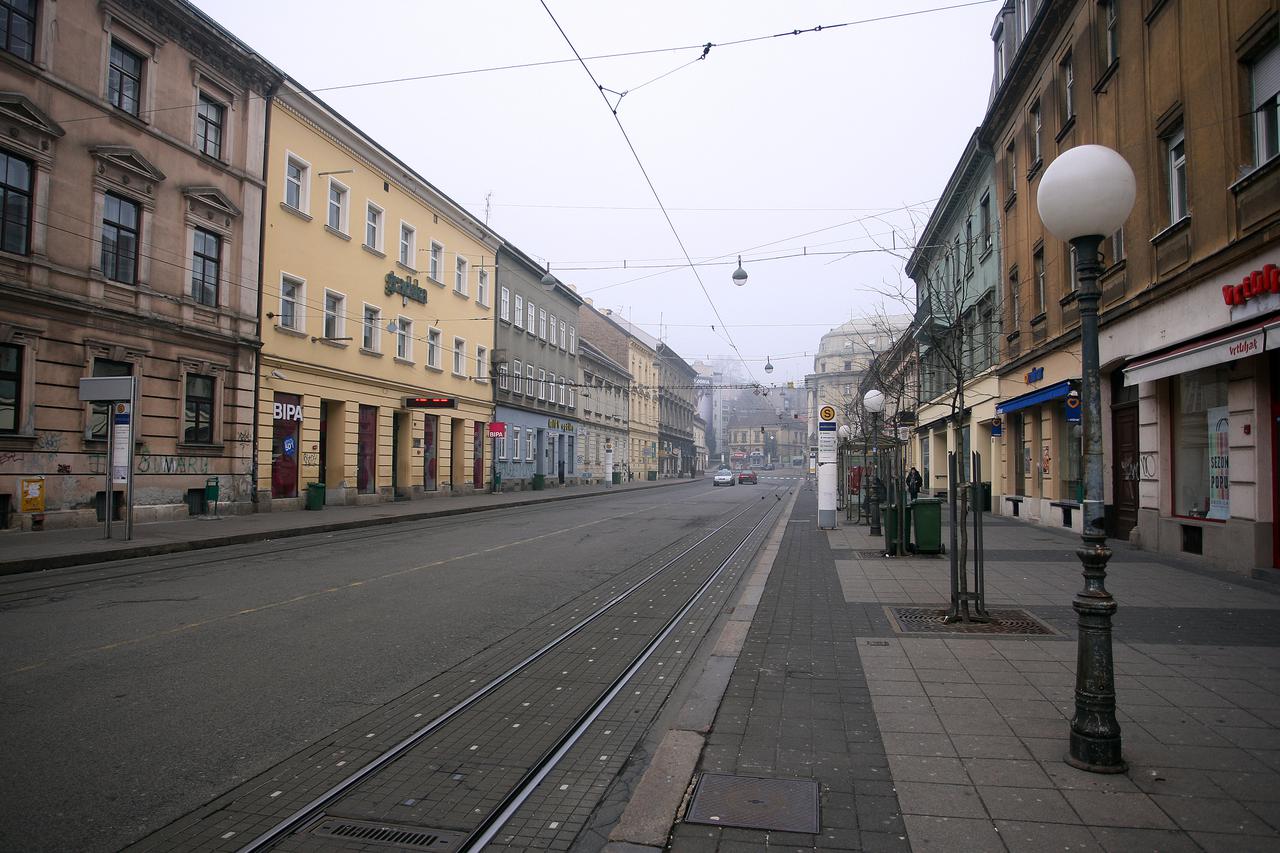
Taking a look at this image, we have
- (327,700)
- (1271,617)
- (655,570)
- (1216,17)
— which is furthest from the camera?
(655,570)

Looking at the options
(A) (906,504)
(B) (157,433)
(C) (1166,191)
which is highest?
(C) (1166,191)

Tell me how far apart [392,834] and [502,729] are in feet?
4.56

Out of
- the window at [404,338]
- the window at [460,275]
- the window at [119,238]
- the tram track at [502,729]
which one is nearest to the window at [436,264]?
the window at [460,275]

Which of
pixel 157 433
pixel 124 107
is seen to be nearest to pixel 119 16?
pixel 124 107

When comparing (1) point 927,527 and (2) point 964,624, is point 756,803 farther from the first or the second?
(1) point 927,527

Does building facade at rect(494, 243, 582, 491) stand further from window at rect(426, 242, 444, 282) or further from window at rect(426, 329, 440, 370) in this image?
window at rect(426, 242, 444, 282)

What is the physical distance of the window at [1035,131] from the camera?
19.4 meters

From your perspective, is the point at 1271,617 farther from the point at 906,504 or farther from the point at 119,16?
the point at 119,16

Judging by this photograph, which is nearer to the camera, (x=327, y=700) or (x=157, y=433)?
(x=327, y=700)

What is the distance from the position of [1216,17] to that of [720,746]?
12.3 meters

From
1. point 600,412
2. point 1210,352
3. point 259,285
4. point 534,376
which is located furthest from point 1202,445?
point 600,412

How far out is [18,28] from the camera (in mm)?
15430

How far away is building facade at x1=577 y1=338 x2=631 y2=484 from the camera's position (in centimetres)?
5344

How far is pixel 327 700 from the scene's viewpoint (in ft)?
17.3
